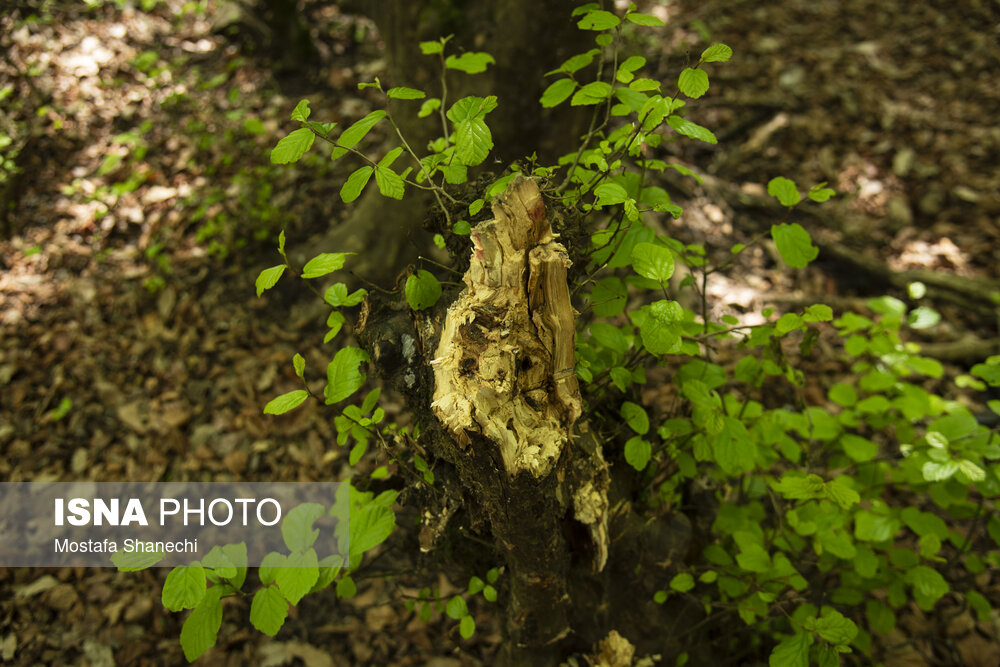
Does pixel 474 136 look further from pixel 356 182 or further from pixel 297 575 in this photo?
pixel 297 575

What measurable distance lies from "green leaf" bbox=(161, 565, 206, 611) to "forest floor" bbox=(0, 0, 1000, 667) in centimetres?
135

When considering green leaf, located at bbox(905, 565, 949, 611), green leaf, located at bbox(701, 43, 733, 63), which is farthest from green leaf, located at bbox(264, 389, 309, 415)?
green leaf, located at bbox(905, 565, 949, 611)

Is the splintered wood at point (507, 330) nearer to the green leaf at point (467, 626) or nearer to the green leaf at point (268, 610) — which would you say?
the green leaf at point (268, 610)

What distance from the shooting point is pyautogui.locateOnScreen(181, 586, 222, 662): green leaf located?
3.91 feet

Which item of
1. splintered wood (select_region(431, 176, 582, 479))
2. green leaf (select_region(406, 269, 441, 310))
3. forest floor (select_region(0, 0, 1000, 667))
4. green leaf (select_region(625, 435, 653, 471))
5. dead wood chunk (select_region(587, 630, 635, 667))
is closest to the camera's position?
splintered wood (select_region(431, 176, 582, 479))

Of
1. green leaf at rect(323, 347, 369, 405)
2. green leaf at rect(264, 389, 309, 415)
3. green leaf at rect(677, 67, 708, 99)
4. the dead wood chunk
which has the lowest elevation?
the dead wood chunk

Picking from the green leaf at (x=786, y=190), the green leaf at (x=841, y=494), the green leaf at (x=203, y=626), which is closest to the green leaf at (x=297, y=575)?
the green leaf at (x=203, y=626)

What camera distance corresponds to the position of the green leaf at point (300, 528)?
1.38 metres

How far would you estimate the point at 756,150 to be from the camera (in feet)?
14.1

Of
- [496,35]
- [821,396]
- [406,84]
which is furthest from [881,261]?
[406,84]

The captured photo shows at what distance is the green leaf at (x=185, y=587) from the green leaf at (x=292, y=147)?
0.89 m

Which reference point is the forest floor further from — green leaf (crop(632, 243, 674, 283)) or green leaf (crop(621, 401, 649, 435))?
green leaf (crop(632, 243, 674, 283))

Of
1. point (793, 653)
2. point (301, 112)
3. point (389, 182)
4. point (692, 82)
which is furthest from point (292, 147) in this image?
point (793, 653)

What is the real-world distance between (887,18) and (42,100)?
7326 mm
